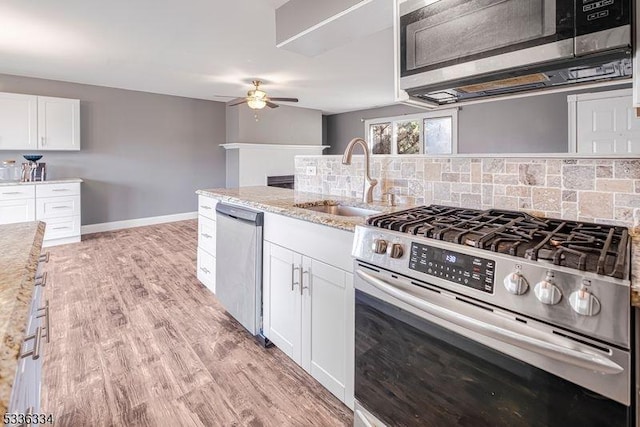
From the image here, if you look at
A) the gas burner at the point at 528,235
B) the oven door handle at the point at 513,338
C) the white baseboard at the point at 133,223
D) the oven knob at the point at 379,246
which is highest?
the gas burner at the point at 528,235

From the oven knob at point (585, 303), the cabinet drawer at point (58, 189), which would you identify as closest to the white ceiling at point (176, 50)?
the cabinet drawer at point (58, 189)

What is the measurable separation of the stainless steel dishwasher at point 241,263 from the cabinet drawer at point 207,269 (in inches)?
8.9

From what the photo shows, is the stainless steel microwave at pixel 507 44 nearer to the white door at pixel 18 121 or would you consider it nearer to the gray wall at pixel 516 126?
the gray wall at pixel 516 126

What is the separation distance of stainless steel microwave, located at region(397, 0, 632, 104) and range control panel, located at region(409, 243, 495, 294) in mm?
704

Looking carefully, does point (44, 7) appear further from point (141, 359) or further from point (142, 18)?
point (141, 359)

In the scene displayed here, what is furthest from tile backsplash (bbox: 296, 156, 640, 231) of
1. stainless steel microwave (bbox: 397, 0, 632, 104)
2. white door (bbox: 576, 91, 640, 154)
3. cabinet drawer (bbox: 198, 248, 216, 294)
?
white door (bbox: 576, 91, 640, 154)

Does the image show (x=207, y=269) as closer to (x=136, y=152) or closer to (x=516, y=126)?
(x=136, y=152)

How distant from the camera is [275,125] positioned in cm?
737

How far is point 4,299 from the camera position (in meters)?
0.73

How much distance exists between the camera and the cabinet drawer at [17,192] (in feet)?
14.5

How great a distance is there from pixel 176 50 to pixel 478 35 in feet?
12.0

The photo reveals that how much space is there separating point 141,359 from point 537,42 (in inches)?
97.6

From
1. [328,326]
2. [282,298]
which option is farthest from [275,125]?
[328,326]

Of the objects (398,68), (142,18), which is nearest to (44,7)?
(142,18)
